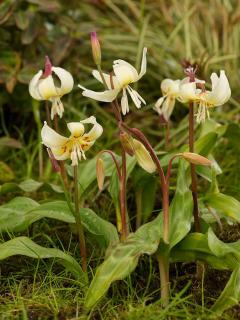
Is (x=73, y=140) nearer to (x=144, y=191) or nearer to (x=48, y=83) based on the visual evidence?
(x=48, y=83)

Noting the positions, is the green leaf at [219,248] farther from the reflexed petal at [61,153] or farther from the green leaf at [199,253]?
the reflexed petal at [61,153]

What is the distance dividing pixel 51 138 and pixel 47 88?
0.43ft

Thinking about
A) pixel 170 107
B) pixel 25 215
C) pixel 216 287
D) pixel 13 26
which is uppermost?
pixel 13 26

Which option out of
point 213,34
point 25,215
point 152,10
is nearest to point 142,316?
point 25,215

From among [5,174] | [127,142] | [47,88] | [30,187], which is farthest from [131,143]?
[5,174]

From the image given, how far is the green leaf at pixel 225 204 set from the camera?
184cm

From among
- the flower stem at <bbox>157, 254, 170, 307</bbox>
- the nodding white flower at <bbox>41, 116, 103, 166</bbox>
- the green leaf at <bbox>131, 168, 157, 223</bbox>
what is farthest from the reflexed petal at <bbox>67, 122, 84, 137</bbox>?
the green leaf at <bbox>131, 168, 157, 223</bbox>

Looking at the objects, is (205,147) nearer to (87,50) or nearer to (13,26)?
(13,26)

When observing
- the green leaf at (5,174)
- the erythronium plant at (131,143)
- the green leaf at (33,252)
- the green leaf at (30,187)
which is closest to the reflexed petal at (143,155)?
the erythronium plant at (131,143)

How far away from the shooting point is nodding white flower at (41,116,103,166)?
1683 mm

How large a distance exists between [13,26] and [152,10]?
4.22 ft

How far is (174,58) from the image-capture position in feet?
12.1

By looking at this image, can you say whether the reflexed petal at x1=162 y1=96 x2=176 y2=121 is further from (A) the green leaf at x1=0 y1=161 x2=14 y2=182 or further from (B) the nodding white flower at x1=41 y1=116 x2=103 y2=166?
(A) the green leaf at x1=0 y1=161 x2=14 y2=182

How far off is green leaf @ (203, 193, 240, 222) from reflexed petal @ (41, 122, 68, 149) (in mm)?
469
